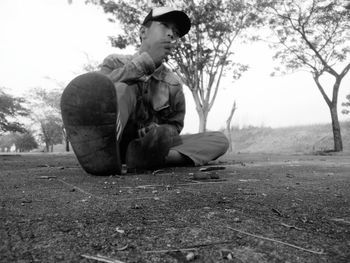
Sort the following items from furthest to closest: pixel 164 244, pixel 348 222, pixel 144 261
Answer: pixel 348 222, pixel 164 244, pixel 144 261

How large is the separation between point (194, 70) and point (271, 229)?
42.3 ft

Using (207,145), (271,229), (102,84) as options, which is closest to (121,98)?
(102,84)

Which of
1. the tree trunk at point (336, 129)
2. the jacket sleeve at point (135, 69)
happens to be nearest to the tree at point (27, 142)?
the tree trunk at point (336, 129)

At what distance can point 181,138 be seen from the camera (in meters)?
3.80

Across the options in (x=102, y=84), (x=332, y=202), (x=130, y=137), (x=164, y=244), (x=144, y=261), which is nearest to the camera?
(x=144, y=261)

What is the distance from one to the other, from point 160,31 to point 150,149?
1.05 m

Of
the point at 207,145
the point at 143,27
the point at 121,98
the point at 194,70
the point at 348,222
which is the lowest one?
the point at 348,222

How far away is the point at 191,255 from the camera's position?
0.78m

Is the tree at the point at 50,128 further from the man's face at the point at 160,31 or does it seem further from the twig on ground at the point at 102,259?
the twig on ground at the point at 102,259

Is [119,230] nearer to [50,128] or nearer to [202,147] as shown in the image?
[202,147]

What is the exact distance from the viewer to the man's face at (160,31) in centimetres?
284

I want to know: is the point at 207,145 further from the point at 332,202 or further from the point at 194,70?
the point at 194,70

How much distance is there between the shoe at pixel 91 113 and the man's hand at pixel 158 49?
0.72 m

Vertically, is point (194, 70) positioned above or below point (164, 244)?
above
